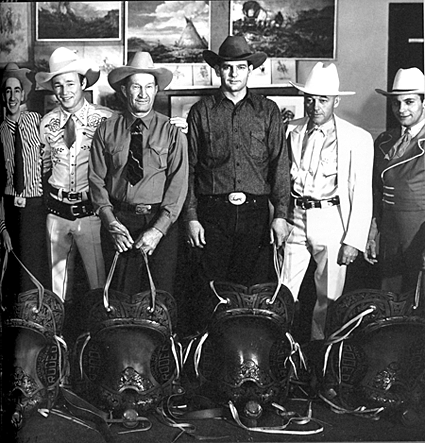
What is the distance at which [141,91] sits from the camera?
2.43 m

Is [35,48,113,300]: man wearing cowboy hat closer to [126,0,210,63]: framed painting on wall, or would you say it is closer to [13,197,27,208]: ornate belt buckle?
[13,197,27,208]: ornate belt buckle

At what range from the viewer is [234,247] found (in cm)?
246

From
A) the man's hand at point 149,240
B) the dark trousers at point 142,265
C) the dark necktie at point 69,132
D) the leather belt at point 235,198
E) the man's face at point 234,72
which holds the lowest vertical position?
the dark trousers at point 142,265

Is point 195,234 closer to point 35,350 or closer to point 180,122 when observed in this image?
point 180,122

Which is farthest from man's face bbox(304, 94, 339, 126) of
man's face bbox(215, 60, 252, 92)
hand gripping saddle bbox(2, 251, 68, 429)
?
hand gripping saddle bbox(2, 251, 68, 429)

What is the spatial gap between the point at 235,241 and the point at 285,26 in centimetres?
70

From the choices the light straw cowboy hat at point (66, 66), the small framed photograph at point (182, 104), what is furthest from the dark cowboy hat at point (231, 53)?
the light straw cowboy hat at point (66, 66)

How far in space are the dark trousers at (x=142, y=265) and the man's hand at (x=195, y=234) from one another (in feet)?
0.14

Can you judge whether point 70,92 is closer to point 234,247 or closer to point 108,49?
point 108,49

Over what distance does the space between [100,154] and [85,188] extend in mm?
119

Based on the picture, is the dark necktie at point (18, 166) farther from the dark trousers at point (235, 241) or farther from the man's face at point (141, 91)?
the dark trousers at point (235, 241)

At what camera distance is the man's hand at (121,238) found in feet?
8.04

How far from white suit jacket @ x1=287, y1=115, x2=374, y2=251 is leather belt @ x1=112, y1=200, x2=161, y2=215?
0.47 meters

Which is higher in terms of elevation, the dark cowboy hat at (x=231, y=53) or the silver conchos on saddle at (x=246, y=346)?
the dark cowboy hat at (x=231, y=53)
